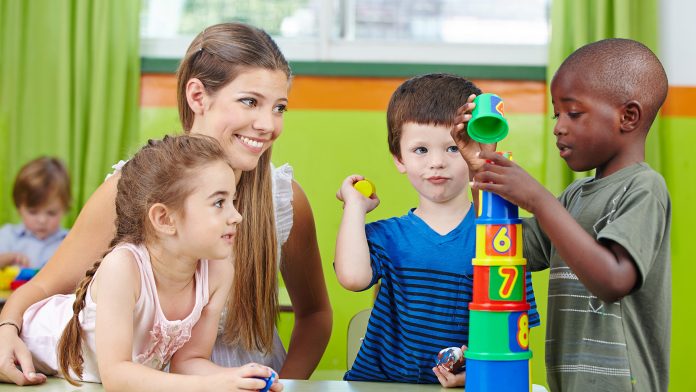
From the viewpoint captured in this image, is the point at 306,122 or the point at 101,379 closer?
the point at 101,379

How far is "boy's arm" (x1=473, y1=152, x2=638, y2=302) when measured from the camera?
3.77 feet

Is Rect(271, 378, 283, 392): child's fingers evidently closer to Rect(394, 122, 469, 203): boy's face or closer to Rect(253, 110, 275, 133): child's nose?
Rect(394, 122, 469, 203): boy's face

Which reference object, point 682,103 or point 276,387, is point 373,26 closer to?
point 682,103

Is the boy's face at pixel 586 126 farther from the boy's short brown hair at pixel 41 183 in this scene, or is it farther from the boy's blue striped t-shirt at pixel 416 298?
the boy's short brown hair at pixel 41 183

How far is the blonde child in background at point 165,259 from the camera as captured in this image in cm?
140

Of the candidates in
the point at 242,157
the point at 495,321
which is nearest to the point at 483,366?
the point at 495,321

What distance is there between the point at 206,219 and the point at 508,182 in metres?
0.53

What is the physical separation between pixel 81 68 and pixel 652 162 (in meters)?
2.50

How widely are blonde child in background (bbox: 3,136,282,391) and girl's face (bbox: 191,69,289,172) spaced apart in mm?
288

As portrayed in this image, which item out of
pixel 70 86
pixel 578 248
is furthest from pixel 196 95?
pixel 70 86

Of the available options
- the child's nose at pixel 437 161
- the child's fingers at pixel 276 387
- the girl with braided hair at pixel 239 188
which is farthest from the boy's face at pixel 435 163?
the child's fingers at pixel 276 387

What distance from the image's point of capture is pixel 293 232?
2092 mm

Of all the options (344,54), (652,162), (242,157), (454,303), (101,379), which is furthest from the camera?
(344,54)

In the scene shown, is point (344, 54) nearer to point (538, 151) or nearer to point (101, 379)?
point (538, 151)
